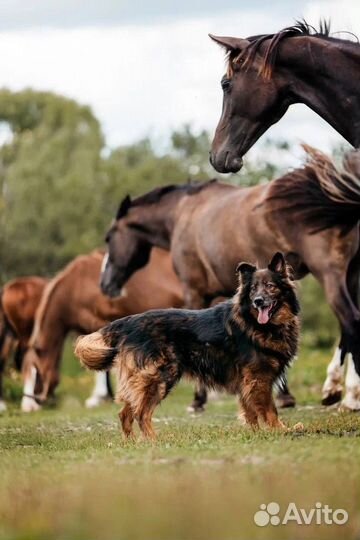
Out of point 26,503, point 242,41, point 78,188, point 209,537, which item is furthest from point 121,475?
point 78,188

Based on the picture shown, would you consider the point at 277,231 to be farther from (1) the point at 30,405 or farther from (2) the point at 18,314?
(2) the point at 18,314

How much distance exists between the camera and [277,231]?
12.6m

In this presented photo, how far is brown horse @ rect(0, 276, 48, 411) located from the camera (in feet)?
66.7

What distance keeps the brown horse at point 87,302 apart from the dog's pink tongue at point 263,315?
947 cm

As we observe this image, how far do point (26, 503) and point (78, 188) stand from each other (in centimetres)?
3680

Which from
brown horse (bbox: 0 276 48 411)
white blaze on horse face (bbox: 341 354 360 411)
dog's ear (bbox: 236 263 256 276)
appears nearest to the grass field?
dog's ear (bbox: 236 263 256 276)

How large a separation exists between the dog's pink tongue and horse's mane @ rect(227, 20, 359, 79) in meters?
2.03

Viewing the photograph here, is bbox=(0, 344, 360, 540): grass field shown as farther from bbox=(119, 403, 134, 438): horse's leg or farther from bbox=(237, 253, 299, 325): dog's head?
bbox=(237, 253, 299, 325): dog's head

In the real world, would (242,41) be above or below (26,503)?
above

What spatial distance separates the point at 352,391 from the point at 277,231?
73.0 inches

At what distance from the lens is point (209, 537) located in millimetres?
5348

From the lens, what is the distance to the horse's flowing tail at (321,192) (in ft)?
36.3

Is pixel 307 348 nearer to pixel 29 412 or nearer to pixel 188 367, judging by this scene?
pixel 29 412

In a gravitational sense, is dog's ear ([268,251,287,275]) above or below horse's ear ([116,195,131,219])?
above
